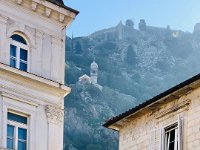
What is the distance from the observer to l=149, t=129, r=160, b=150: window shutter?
29345 mm

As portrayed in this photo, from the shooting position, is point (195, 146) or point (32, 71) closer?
point (195, 146)

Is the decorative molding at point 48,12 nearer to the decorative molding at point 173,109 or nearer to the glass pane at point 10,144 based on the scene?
the glass pane at point 10,144

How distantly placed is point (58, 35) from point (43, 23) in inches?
43.7

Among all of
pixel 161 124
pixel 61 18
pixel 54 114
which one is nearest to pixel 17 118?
pixel 54 114

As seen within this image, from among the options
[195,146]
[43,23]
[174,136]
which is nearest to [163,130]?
[174,136]

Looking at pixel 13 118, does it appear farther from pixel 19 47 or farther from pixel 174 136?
pixel 174 136

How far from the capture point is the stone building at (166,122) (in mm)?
27312

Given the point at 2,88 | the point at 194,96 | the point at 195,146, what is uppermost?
the point at 2,88

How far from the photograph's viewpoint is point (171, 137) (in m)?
28.8

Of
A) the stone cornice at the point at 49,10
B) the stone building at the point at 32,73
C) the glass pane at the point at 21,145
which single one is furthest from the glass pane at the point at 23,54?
the glass pane at the point at 21,145

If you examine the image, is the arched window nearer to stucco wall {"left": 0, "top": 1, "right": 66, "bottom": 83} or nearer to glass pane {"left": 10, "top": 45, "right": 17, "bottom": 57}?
glass pane {"left": 10, "top": 45, "right": 17, "bottom": 57}

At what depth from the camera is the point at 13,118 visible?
116 ft

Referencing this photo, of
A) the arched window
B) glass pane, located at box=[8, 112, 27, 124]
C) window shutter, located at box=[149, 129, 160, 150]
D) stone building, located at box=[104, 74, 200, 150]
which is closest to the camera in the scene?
stone building, located at box=[104, 74, 200, 150]

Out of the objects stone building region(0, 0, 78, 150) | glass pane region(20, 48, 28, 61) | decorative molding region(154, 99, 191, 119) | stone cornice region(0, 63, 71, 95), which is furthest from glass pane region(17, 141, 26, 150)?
decorative molding region(154, 99, 191, 119)
